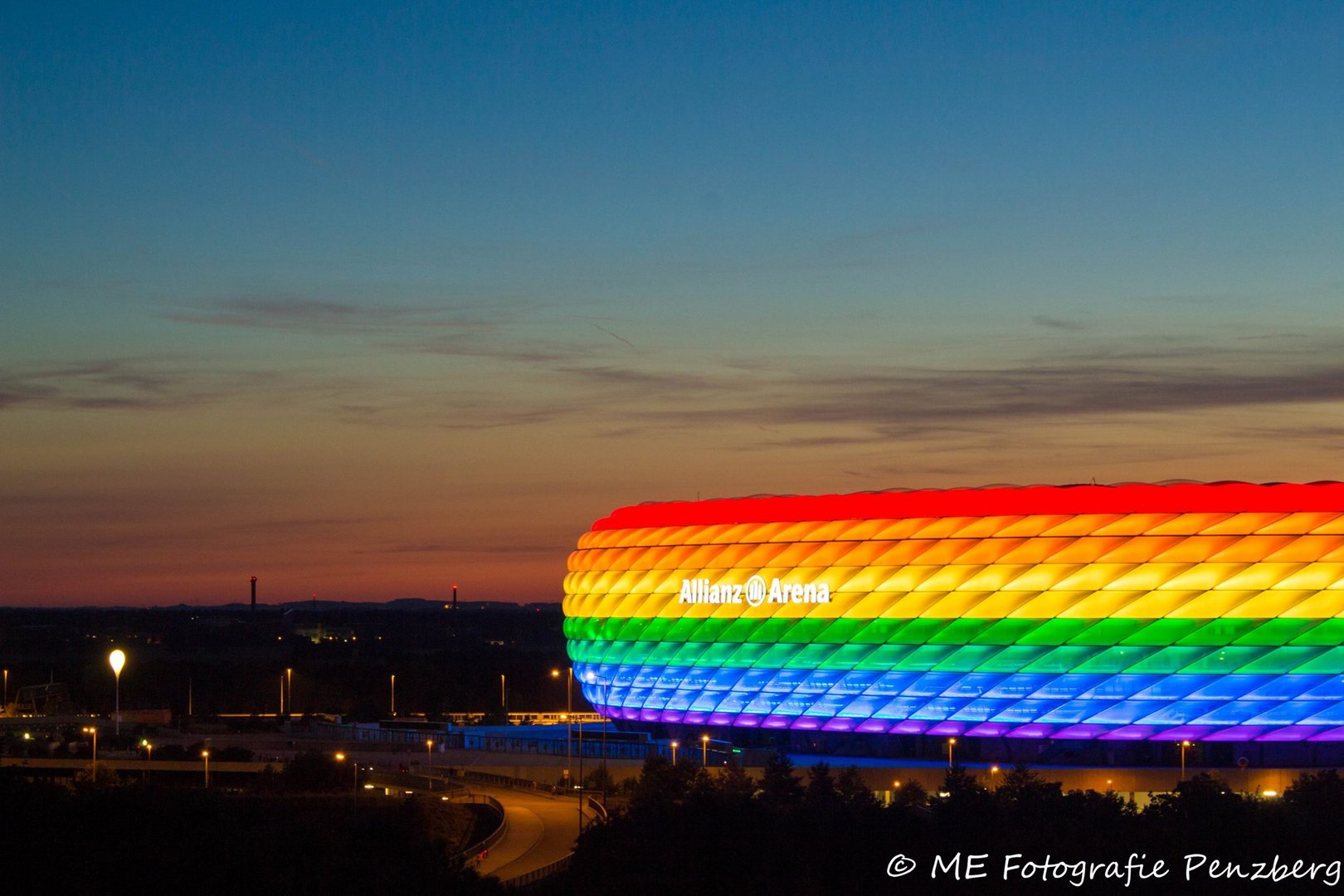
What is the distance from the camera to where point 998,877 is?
42969mm

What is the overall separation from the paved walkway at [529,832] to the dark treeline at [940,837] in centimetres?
252

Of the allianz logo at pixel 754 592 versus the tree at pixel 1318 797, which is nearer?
the tree at pixel 1318 797

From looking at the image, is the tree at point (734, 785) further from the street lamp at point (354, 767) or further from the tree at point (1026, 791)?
the street lamp at point (354, 767)

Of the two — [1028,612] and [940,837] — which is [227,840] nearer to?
[940,837]

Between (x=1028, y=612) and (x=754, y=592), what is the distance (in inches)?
455

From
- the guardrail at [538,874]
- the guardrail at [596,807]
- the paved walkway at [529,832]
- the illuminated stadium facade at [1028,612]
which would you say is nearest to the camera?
the guardrail at [538,874]

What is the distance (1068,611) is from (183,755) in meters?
40.2

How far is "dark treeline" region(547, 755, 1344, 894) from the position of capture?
42906mm

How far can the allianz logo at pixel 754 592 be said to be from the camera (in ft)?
224

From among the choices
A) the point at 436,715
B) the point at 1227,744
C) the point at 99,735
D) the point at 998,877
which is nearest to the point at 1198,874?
the point at 998,877

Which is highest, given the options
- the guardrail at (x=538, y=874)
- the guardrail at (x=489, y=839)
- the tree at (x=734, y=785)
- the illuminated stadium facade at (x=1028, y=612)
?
the illuminated stadium facade at (x=1028, y=612)

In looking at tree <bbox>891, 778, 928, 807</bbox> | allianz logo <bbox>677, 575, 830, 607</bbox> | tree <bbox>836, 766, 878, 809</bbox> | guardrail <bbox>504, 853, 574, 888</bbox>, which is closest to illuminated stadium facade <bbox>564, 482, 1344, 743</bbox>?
allianz logo <bbox>677, 575, 830, 607</bbox>

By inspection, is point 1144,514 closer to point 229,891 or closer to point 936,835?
point 936,835

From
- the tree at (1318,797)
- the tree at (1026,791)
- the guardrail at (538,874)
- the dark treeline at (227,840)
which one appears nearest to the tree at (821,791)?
the tree at (1026,791)
